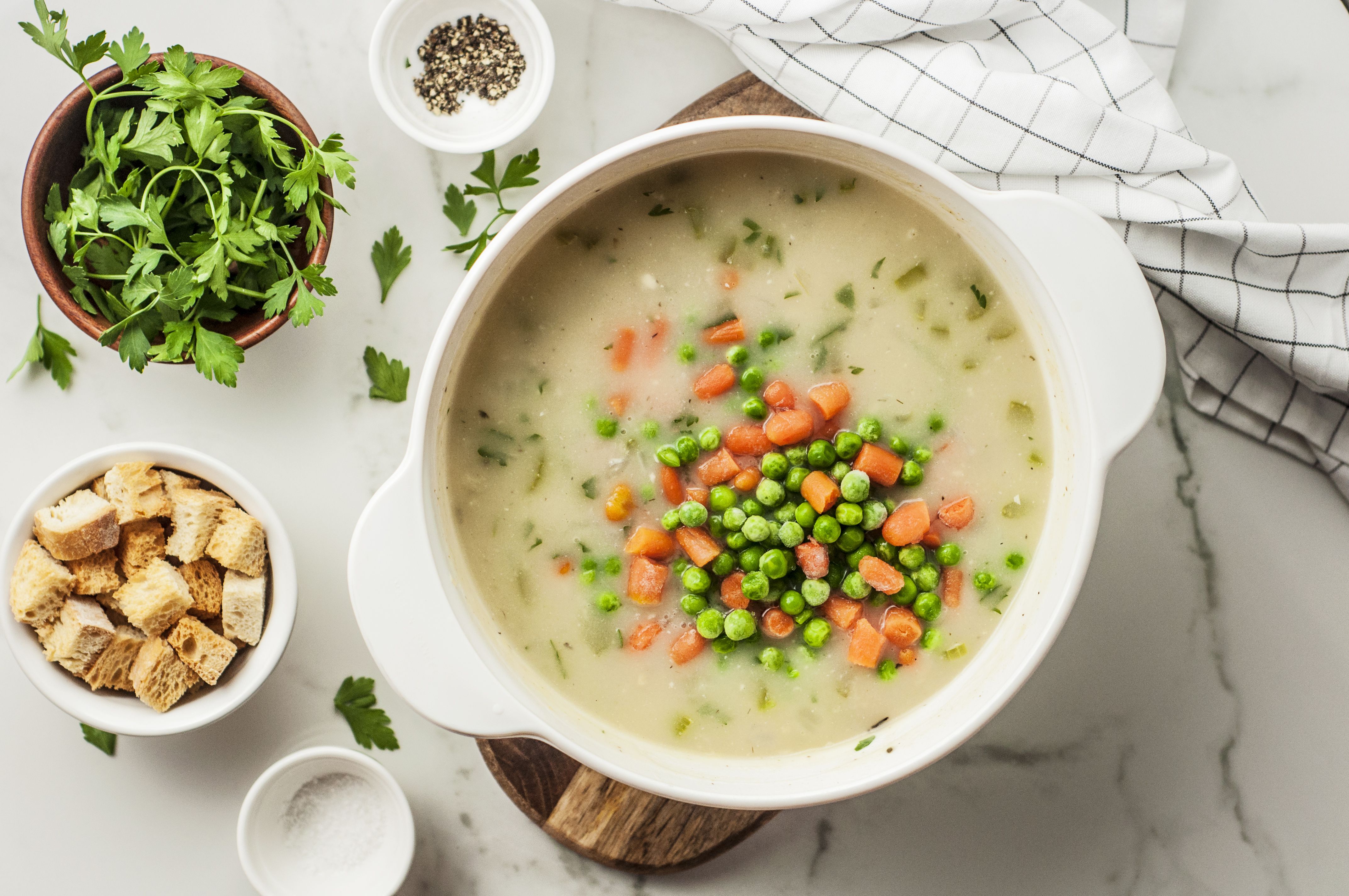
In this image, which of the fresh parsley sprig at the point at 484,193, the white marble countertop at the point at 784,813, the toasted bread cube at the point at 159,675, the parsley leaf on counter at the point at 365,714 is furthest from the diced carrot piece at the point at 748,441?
the toasted bread cube at the point at 159,675

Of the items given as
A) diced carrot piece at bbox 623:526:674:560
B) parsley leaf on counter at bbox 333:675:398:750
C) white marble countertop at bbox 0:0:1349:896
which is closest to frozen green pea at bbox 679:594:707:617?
diced carrot piece at bbox 623:526:674:560

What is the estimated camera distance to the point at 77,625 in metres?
2.12

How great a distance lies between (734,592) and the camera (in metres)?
2.05

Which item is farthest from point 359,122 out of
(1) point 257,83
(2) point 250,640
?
(2) point 250,640

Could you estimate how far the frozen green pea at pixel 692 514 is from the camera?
1976 mm

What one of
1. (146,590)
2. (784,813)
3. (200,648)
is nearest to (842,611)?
(784,813)

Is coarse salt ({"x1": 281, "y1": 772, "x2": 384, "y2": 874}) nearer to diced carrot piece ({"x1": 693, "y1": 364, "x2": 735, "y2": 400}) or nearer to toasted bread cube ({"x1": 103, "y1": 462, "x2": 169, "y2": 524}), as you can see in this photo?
toasted bread cube ({"x1": 103, "y1": 462, "x2": 169, "y2": 524})

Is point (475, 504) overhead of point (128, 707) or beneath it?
overhead

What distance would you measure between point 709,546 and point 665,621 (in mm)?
193

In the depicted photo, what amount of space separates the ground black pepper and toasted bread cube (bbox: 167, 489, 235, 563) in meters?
1.10

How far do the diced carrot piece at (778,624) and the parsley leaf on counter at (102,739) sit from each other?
1.70m

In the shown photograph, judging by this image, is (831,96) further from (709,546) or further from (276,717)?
(276,717)

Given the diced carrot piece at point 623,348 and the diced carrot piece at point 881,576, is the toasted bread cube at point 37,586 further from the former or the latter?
the diced carrot piece at point 881,576

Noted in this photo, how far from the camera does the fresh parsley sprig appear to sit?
2.24 metres
